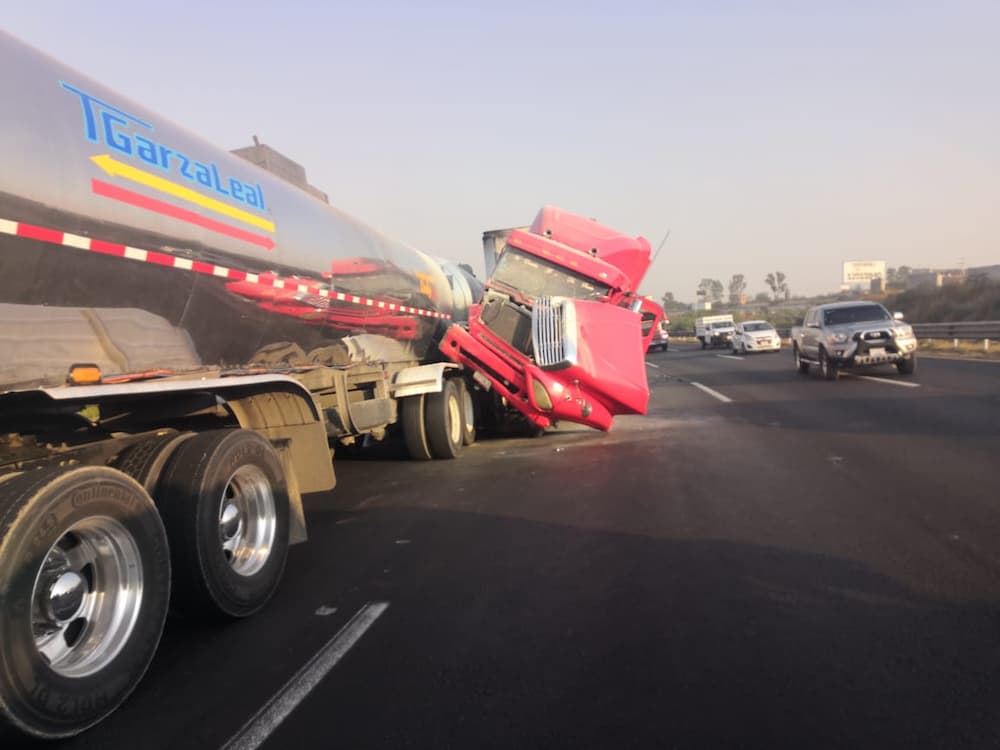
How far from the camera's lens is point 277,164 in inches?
291

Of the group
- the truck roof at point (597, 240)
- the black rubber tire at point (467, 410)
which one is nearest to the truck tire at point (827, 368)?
the truck roof at point (597, 240)

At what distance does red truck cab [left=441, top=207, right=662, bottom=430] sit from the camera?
421 inches

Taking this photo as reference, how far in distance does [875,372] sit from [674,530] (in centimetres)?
1659

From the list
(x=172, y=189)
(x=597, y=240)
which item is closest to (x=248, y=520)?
(x=172, y=189)

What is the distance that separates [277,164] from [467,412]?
5993 mm

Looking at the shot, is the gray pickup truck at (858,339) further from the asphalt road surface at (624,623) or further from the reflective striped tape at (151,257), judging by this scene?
the reflective striped tape at (151,257)

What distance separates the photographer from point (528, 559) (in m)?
6.03

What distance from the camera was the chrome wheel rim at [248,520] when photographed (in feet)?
17.0

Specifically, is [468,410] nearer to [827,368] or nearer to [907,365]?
[827,368]

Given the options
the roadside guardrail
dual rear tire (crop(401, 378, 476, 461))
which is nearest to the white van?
the roadside guardrail

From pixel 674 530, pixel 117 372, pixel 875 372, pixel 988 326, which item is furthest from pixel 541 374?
pixel 988 326

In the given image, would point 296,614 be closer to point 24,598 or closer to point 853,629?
point 24,598

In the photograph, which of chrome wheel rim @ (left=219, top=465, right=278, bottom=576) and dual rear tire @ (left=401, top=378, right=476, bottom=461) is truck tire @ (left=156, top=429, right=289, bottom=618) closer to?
chrome wheel rim @ (left=219, top=465, right=278, bottom=576)

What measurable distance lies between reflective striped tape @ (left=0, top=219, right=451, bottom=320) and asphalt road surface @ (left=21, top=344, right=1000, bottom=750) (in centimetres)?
219
